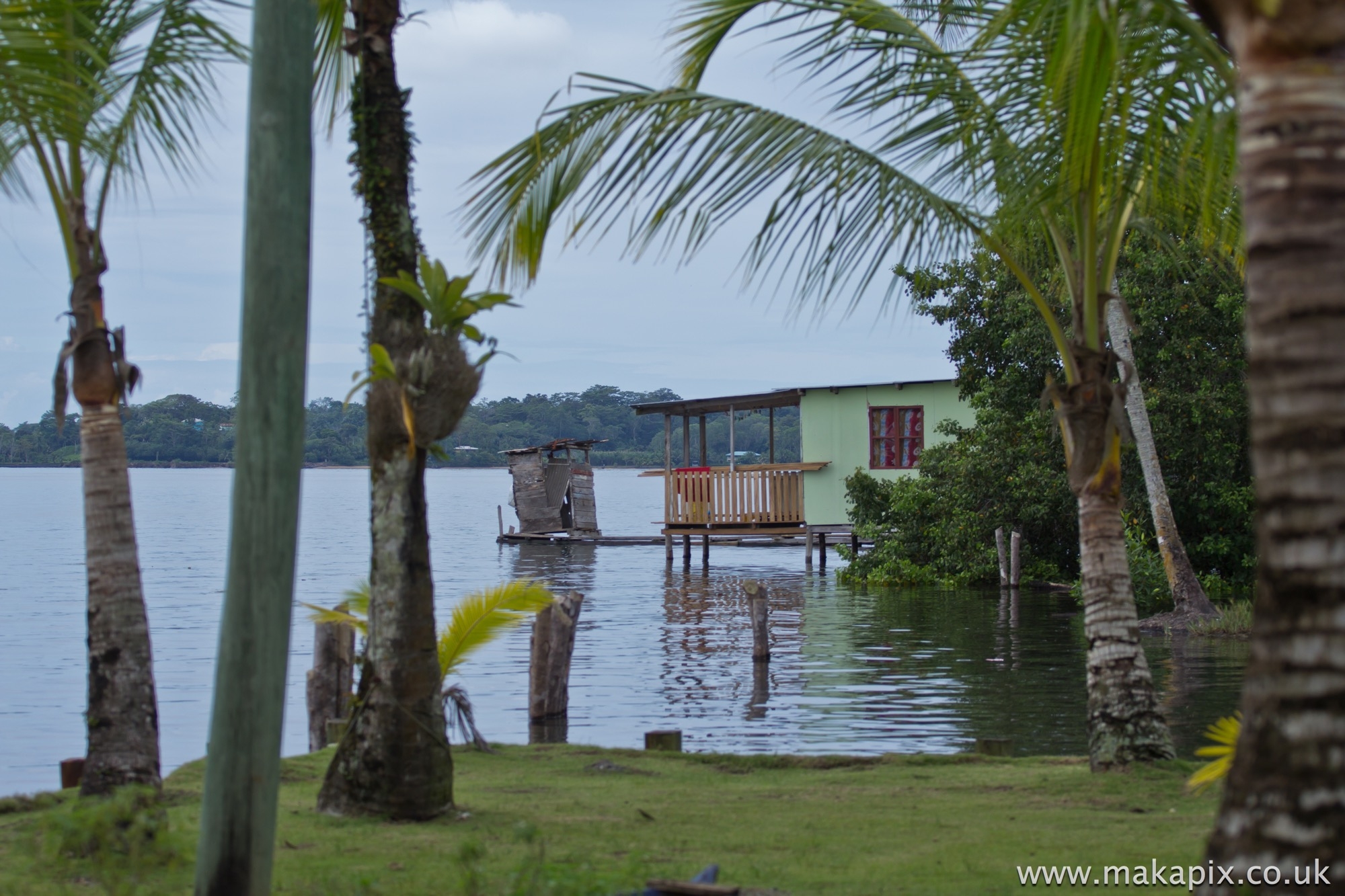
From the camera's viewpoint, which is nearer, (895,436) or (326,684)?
(326,684)


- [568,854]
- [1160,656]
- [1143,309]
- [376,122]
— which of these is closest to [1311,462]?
[568,854]

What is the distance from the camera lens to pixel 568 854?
19.3ft

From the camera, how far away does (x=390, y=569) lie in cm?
680

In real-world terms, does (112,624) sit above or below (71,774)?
above

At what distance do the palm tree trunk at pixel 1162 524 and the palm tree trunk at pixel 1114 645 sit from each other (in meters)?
11.9

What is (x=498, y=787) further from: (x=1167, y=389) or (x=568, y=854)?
(x=1167, y=389)

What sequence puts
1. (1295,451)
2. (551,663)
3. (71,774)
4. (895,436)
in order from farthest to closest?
(895,436), (551,663), (71,774), (1295,451)

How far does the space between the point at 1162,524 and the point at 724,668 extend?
25.6 ft

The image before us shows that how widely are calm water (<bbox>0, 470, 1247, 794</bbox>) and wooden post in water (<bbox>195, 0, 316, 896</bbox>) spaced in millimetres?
8012

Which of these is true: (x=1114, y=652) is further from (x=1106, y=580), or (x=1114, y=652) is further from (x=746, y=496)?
(x=746, y=496)

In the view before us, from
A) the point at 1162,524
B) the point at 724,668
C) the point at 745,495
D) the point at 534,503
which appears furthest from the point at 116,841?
the point at 534,503

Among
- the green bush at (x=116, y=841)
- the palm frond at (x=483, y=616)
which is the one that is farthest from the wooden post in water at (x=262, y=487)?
the palm frond at (x=483, y=616)

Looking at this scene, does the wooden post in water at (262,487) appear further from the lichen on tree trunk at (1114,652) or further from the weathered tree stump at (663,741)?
the weathered tree stump at (663,741)

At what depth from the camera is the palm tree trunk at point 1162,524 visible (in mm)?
19594
